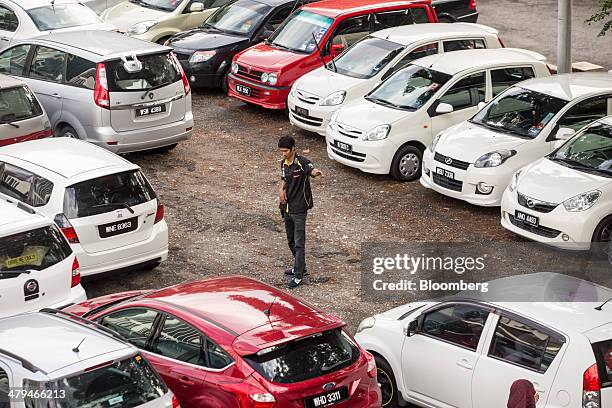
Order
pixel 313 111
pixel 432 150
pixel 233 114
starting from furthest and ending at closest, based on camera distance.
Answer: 1. pixel 233 114
2. pixel 313 111
3. pixel 432 150

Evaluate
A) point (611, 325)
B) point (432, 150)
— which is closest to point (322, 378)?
point (611, 325)

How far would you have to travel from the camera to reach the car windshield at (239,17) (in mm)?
21969

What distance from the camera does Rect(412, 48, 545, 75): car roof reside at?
58.0 ft

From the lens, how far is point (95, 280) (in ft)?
44.8

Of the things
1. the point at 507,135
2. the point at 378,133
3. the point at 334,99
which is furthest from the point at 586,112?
the point at 334,99

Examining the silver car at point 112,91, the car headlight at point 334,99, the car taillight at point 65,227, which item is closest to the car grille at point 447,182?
the car headlight at point 334,99

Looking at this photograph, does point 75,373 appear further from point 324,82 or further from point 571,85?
point 324,82

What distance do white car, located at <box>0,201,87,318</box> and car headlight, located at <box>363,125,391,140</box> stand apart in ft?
20.8

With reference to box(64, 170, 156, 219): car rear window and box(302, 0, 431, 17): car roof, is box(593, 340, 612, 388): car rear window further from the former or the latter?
box(302, 0, 431, 17): car roof

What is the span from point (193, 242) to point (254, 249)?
82 cm

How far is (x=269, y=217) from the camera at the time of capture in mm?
15930

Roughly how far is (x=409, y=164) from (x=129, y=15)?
853 cm

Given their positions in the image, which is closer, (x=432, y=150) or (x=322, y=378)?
(x=322, y=378)

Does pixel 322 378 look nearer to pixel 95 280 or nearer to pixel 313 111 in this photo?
pixel 95 280
